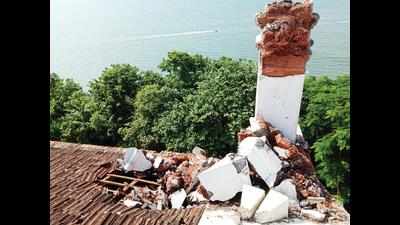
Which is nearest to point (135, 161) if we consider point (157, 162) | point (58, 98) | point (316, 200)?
point (157, 162)

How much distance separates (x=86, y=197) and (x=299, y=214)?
1.95m

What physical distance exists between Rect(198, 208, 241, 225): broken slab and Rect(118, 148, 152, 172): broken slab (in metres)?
1.50

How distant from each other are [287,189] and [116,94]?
7.97m

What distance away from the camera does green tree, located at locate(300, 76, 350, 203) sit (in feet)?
21.0

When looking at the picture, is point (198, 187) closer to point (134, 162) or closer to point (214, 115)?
point (134, 162)

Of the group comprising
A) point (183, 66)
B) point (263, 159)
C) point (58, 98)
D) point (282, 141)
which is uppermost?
point (183, 66)

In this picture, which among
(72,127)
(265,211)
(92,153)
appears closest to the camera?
(265,211)

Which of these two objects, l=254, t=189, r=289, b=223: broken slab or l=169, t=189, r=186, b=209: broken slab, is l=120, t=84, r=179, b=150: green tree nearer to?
l=169, t=189, r=186, b=209: broken slab

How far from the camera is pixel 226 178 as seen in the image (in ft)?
12.0
